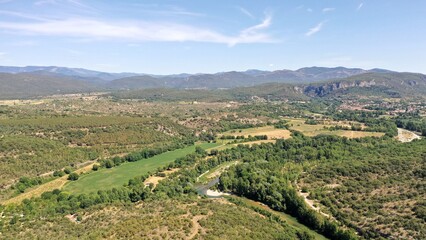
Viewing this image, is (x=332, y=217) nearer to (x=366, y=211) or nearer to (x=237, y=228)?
(x=366, y=211)

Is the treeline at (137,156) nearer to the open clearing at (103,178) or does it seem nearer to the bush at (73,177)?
the open clearing at (103,178)

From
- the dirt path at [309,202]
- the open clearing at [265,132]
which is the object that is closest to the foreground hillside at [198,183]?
the dirt path at [309,202]

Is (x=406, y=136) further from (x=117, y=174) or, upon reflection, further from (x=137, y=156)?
(x=117, y=174)

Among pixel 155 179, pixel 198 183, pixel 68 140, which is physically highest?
pixel 68 140

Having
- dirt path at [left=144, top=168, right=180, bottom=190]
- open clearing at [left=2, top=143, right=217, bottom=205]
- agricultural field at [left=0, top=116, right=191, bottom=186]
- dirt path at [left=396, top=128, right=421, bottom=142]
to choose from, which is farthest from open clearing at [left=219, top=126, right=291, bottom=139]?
dirt path at [left=144, top=168, right=180, bottom=190]

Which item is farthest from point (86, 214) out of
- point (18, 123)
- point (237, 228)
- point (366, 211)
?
point (18, 123)

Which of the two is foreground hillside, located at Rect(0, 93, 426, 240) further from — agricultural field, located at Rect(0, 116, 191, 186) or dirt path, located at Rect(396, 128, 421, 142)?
dirt path, located at Rect(396, 128, 421, 142)

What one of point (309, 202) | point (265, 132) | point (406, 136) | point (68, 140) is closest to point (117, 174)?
point (68, 140)
